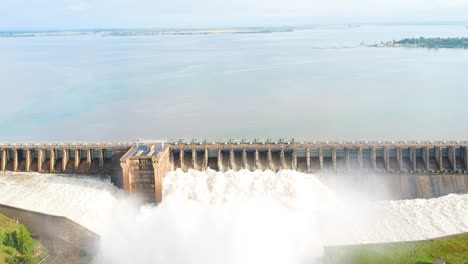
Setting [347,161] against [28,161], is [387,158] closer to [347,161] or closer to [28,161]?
[347,161]

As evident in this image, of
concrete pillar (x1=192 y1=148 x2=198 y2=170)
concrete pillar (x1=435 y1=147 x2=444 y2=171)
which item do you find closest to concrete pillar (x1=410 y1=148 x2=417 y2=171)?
concrete pillar (x1=435 y1=147 x2=444 y2=171)

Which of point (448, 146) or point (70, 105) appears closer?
point (448, 146)

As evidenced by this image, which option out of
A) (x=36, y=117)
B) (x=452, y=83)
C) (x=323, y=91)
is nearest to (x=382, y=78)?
(x=452, y=83)

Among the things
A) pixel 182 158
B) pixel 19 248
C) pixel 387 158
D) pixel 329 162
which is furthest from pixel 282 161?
pixel 19 248

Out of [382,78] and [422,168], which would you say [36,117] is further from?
[382,78]

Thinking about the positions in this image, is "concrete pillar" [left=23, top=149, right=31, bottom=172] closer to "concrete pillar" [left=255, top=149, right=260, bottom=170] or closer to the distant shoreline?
"concrete pillar" [left=255, top=149, right=260, bottom=170]

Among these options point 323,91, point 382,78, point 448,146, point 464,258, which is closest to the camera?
point 464,258

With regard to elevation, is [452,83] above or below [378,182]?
above

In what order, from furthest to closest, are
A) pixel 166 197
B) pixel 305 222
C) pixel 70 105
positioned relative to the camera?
1. pixel 70 105
2. pixel 166 197
3. pixel 305 222
